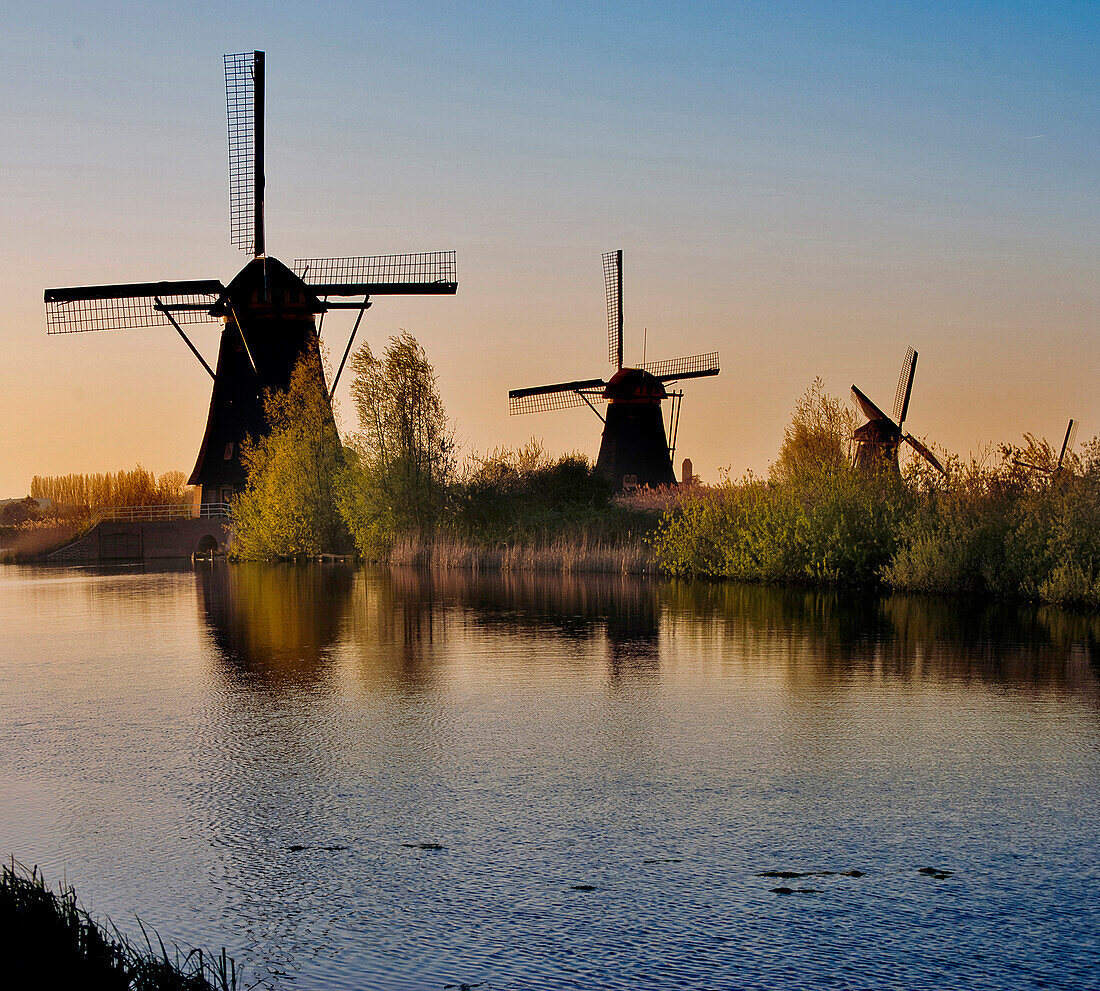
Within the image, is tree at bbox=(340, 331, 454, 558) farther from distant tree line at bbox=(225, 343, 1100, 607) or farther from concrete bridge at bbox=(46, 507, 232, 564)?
concrete bridge at bbox=(46, 507, 232, 564)

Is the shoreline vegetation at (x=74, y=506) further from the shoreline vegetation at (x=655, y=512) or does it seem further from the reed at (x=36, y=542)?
the shoreline vegetation at (x=655, y=512)

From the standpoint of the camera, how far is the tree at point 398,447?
38.0 metres

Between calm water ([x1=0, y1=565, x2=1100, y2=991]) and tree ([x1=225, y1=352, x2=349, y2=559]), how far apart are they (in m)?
28.8

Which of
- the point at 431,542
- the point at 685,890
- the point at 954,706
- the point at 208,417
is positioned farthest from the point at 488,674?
the point at 208,417

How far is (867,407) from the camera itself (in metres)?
46.0

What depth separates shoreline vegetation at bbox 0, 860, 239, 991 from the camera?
350 centimetres

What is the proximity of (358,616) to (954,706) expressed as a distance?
35.7 ft

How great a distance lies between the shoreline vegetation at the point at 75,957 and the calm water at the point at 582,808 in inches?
10.1

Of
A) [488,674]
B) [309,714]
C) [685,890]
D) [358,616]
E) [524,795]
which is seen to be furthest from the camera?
[358,616]

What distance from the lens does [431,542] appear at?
121 feet

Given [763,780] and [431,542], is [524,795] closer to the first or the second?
[763,780]

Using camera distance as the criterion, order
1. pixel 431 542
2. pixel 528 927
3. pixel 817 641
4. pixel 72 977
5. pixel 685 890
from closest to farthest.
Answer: pixel 72 977 < pixel 528 927 < pixel 685 890 < pixel 817 641 < pixel 431 542

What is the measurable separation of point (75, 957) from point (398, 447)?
115 ft

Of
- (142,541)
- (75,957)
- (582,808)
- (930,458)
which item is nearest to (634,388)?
(142,541)
